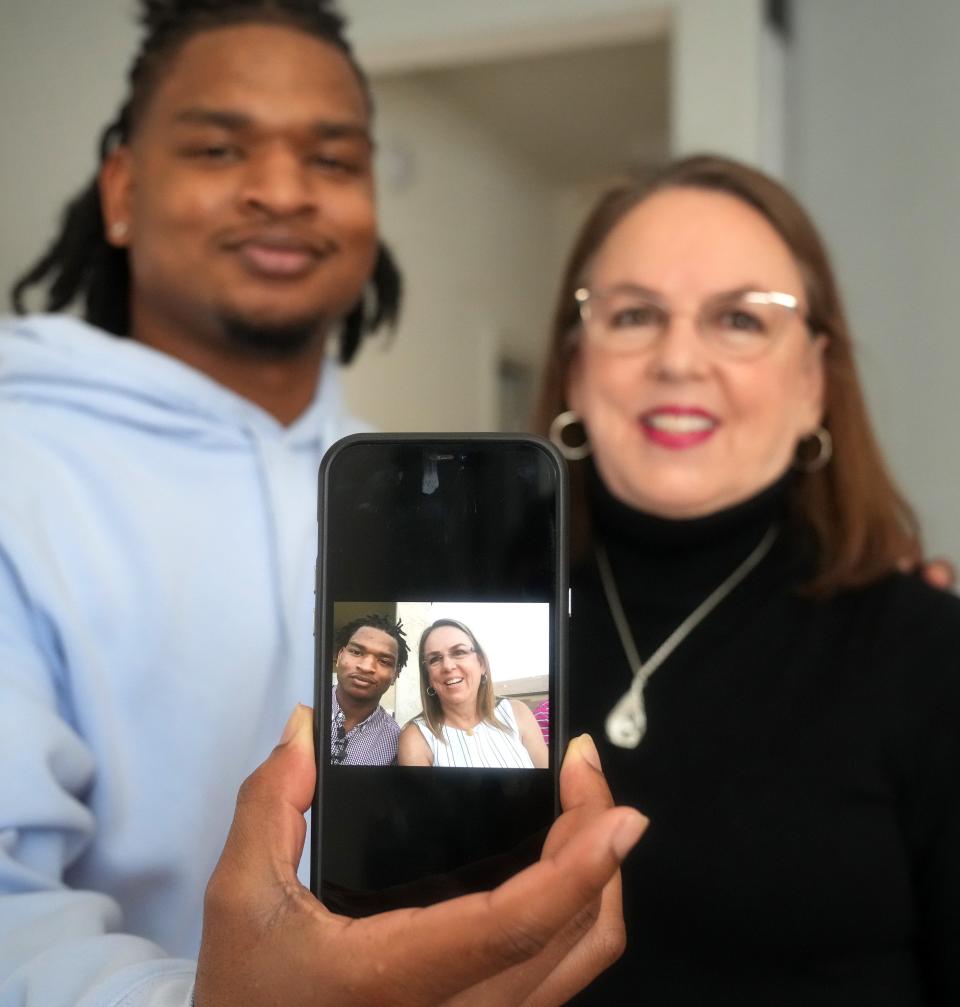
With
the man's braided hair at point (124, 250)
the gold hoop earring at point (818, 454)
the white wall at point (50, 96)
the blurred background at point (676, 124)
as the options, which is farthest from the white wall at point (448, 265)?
the gold hoop earring at point (818, 454)

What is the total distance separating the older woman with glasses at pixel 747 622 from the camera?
76 centimetres

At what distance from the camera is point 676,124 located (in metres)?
1.72

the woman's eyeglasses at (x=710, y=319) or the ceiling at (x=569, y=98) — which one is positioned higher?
the ceiling at (x=569, y=98)

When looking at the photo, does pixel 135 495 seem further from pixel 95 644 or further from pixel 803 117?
pixel 803 117

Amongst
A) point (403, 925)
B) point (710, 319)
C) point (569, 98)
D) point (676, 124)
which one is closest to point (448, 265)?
point (569, 98)

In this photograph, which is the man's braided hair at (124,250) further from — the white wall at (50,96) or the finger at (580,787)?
the white wall at (50,96)

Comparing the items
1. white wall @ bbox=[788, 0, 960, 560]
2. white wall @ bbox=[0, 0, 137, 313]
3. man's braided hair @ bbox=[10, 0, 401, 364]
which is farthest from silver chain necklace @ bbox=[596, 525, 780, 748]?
white wall @ bbox=[0, 0, 137, 313]

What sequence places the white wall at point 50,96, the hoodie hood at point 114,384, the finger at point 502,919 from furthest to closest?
the white wall at point 50,96 → the hoodie hood at point 114,384 → the finger at point 502,919

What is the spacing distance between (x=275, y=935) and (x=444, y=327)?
2656 millimetres

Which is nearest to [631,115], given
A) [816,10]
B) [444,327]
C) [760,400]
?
[444,327]

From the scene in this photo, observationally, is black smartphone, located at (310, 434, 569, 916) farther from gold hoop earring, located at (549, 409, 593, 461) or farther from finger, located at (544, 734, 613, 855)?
gold hoop earring, located at (549, 409, 593, 461)

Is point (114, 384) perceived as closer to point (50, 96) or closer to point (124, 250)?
point (124, 250)

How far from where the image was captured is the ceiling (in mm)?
2809

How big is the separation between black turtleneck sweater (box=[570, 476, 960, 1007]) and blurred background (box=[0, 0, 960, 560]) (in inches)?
20.0
